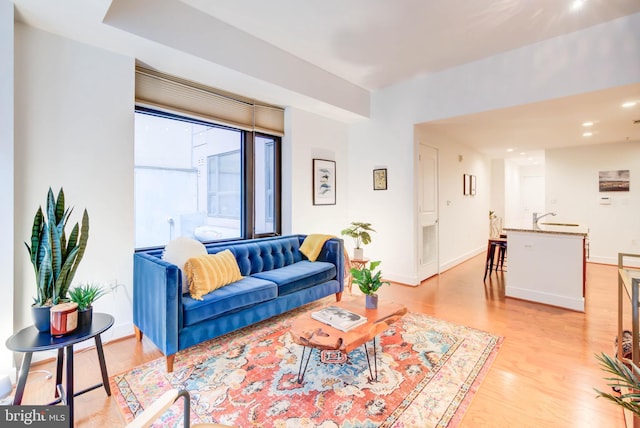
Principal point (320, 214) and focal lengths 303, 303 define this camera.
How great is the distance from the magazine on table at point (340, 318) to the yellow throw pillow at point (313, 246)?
1510 mm

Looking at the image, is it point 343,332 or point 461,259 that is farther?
point 461,259

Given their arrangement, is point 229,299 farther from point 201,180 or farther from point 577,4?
point 577,4

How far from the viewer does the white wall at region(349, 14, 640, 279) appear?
297 cm

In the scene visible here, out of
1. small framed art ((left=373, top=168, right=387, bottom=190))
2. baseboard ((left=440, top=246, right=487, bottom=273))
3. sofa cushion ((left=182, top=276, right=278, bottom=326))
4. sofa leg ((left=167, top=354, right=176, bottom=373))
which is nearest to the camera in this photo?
sofa leg ((left=167, top=354, right=176, bottom=373))

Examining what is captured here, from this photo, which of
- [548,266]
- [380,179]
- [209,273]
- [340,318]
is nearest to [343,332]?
[340,318]

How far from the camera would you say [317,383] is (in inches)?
80.4

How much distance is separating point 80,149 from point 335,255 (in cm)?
273

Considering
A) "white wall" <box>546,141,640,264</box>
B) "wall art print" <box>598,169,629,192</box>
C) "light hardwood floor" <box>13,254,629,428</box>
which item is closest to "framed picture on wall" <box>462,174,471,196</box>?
"white wall" <box>546,141,640,264</box>

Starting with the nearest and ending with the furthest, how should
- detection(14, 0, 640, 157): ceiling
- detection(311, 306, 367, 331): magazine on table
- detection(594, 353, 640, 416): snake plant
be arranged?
detection(594, 353, 640, 416): snake plant < detection(311, 306, 367, 331): magazine on table < detection(14, 0, 640, 157): ceiling

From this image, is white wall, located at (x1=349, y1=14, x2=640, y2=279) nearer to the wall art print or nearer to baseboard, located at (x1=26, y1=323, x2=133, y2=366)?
the wall art print

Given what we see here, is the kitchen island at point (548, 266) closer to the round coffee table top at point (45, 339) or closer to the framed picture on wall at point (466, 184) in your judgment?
the framed picture on wall at point (466, 184)

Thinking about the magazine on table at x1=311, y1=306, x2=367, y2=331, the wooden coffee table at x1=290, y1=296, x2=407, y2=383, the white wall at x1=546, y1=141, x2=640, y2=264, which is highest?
the white wall at x1=546, y1=141, x2=640, y2=264

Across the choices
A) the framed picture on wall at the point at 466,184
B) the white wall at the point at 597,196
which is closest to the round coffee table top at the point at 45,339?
the framed picture on wall at the point at 466,184

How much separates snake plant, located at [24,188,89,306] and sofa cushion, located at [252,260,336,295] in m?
1.59
